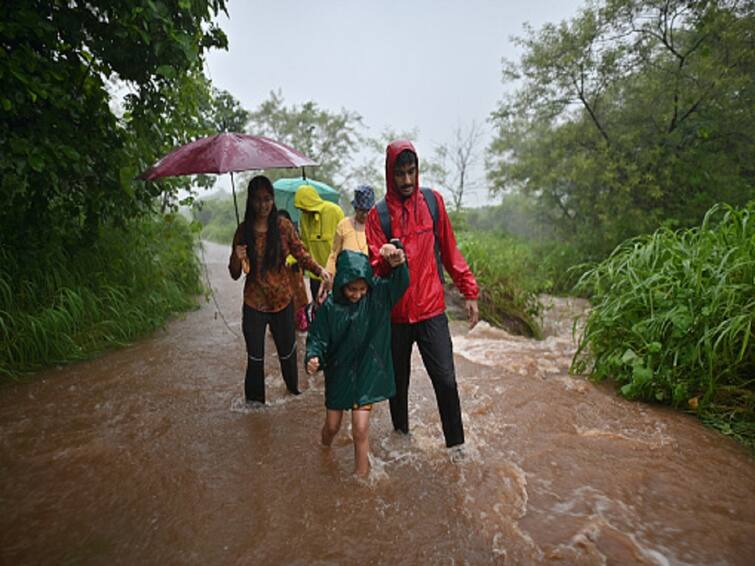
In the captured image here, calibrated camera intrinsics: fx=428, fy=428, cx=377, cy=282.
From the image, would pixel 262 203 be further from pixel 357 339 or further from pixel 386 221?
pixel 357 339

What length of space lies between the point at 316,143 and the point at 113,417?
23036 millimetres

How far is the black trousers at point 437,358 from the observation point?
8.84ft

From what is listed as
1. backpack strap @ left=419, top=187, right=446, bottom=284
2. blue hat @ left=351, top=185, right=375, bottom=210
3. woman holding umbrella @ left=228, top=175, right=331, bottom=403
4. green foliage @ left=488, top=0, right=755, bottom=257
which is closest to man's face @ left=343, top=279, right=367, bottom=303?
backpack strap @ left=419, top=187, right=446, bottom=284

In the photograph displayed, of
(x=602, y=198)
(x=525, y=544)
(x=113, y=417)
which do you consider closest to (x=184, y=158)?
(x=113, y=417)

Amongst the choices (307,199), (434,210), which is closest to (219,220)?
(307,199)

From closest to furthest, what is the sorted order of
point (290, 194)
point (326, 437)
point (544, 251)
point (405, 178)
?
point (405, 178)
point (326, 437)
point (290, 194)
point (544, 251)

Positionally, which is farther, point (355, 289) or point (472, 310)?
point (472, 310)

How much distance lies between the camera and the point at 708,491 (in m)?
2.54

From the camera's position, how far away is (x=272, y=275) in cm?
332

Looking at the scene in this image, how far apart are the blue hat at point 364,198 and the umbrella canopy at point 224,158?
904 mm

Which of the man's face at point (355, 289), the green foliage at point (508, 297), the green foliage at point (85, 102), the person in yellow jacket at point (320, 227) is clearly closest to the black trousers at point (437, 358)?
the man's face at point (355, 289)

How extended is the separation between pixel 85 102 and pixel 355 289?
382cm

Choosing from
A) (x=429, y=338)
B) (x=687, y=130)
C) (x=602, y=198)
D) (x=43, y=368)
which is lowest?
(x=43, y=368)

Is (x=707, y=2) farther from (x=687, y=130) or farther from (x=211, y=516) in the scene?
(x=211, y=516)
